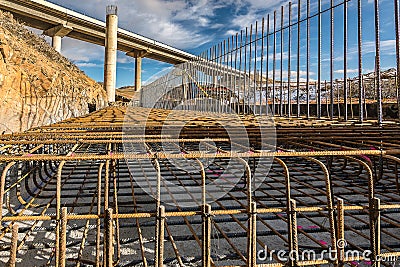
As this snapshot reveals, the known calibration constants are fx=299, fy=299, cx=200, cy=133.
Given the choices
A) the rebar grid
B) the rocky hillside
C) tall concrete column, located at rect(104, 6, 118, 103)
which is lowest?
the rebar grid

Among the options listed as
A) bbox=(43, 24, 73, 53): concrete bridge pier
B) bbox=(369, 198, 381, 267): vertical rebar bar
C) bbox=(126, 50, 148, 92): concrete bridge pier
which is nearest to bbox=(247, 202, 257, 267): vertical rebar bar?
bbox=(369, 198, 381, 267): vertical rebar bar

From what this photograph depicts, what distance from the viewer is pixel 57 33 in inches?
969

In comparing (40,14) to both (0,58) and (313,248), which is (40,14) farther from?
(313,248)

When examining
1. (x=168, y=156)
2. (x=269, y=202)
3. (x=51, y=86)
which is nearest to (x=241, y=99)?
(x=51, y=86)

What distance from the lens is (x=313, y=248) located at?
Result: 2705 mm

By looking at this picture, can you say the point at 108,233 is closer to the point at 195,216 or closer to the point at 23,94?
the point at 195,216

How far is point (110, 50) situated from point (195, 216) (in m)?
19.8

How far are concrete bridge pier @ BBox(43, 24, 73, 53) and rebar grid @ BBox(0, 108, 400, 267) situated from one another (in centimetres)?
2237

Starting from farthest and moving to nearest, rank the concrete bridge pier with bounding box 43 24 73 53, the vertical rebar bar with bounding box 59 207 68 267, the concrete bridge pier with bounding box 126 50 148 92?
the concrete bridge pier with bounding box 126 50 148 92 → the concrete bridge pier with bounding box 43 24 73 53 → the vertical rebar bar with bounding box 59 207 68 267

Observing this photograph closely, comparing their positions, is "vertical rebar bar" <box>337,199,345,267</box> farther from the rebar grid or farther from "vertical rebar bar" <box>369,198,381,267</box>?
"vertical rebar bar" <box>369,198,381,267</box>

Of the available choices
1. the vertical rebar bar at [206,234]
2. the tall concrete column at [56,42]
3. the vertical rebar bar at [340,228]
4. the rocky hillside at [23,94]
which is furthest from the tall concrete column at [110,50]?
the vertical rebar bar at [340,228]

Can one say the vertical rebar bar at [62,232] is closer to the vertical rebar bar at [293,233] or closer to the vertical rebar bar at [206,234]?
the vertical rebar bar at [206,234]

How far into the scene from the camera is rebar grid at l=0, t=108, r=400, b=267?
1718 mm

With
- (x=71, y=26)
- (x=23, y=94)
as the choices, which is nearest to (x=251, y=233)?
(x=23, y=94)
